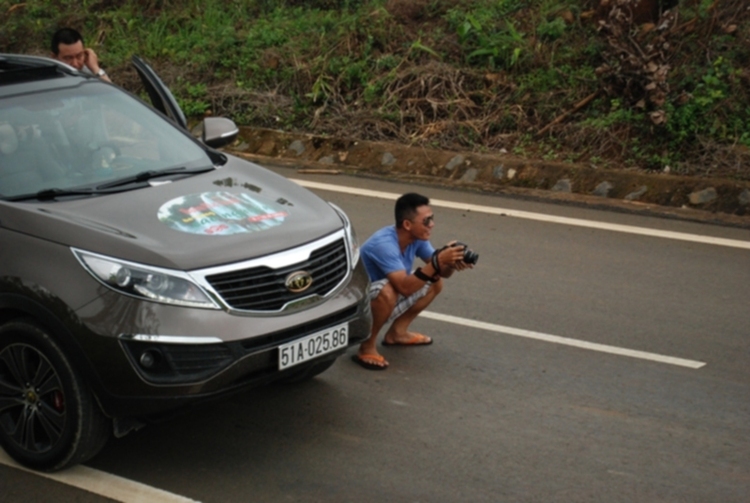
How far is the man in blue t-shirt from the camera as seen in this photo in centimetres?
636

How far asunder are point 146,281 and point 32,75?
1.95 metres

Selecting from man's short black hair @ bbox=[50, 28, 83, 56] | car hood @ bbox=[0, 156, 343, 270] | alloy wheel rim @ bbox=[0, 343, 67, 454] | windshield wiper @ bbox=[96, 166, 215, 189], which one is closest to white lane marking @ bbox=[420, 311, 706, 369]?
car hood @ bbox=[0, 156, 343, 270]

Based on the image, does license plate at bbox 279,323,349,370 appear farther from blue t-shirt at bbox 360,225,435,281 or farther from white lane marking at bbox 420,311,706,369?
white lane marking at bbox 420,311,706,369

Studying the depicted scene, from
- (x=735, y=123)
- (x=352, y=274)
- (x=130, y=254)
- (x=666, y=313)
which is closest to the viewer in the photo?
(x=130, y=254)

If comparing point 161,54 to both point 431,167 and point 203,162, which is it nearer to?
point 431,167

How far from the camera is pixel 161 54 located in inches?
611

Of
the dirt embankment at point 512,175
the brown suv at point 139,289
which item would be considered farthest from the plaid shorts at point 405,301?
the dirt embankment at point 512,175

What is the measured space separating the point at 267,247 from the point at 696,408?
2485 mm

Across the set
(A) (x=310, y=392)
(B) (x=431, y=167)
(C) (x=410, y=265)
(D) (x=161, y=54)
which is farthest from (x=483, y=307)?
(D) (x=161, y=54)

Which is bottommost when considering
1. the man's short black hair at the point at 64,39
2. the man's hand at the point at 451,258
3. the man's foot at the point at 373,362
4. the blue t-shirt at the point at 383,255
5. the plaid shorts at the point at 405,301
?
the man's foot at the point at 373,362

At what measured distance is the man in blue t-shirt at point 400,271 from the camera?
20.9ft

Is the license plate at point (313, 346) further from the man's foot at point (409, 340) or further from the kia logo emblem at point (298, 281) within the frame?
the man's foot at point (409, 340)

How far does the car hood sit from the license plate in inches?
16.9

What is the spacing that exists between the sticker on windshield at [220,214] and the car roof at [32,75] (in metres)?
1.25
